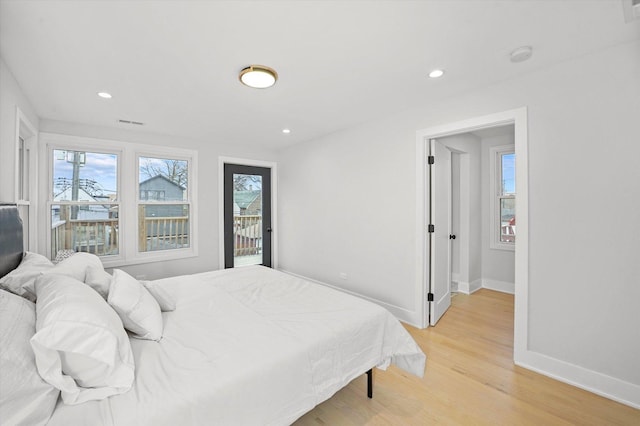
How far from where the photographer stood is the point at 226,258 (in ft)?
15.6

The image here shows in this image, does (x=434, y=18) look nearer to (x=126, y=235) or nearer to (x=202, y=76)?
(x=202, y=76)

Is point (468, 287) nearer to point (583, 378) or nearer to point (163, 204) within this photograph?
point (583, 378)

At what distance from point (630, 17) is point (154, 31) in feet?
8.76

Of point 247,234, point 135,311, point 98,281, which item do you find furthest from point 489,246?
point 98,281

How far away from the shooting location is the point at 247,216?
505 cm

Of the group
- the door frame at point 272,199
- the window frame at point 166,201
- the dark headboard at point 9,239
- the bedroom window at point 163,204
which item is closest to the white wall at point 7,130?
the dark headboard at point 9,239

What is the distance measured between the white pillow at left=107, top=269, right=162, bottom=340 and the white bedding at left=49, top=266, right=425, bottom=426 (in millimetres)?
56

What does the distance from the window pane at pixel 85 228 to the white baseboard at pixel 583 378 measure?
193 inches

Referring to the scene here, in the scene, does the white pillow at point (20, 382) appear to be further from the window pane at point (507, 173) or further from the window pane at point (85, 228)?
the window pane at point (507, 173)

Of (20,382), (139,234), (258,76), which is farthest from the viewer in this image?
(139,234)

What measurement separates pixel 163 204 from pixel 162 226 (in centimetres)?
33

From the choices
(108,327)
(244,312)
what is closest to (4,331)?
(108,327)

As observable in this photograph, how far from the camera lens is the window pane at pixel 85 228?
350 centimetres

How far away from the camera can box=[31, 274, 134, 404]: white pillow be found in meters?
1.02
